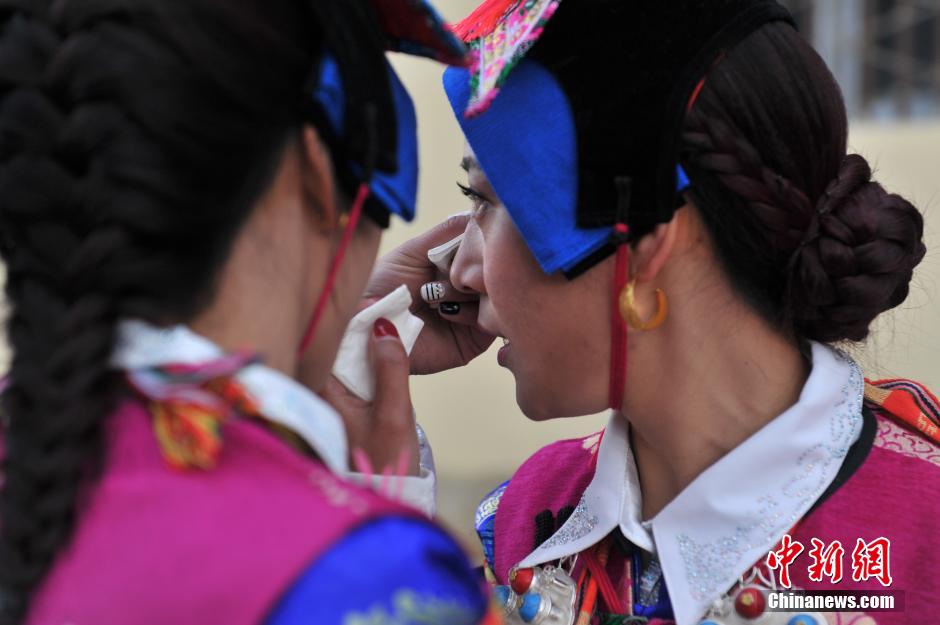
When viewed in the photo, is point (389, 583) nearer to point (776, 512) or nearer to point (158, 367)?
point (158, 367)

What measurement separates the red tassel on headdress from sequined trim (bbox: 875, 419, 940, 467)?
40.2 inches

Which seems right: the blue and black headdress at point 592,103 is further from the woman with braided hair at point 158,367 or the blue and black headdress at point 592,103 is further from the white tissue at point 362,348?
the woman with braided hair at point 158,367

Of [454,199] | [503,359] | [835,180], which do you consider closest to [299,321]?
[503,359]

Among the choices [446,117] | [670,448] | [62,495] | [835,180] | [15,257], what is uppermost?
[15,257]

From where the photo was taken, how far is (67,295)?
3.64ft

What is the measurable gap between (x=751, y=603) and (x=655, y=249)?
0.64m

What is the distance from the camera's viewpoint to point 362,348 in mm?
1955

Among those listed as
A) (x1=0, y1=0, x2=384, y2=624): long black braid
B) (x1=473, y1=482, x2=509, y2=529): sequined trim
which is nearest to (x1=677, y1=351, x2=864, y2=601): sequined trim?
(x1=473, y1=482, x2=509, y2=529): sequined trim

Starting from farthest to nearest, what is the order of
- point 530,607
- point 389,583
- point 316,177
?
1. point 530,607
2. point 316,177
3. point 389,583

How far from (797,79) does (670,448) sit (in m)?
0.72

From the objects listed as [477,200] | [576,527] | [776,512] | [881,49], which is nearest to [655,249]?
[477,200]

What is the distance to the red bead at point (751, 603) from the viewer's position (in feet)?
6.03

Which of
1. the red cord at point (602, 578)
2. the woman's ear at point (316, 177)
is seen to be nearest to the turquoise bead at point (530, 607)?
the red cord at point (602, 578)

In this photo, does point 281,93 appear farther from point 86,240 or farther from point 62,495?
point 62,495
